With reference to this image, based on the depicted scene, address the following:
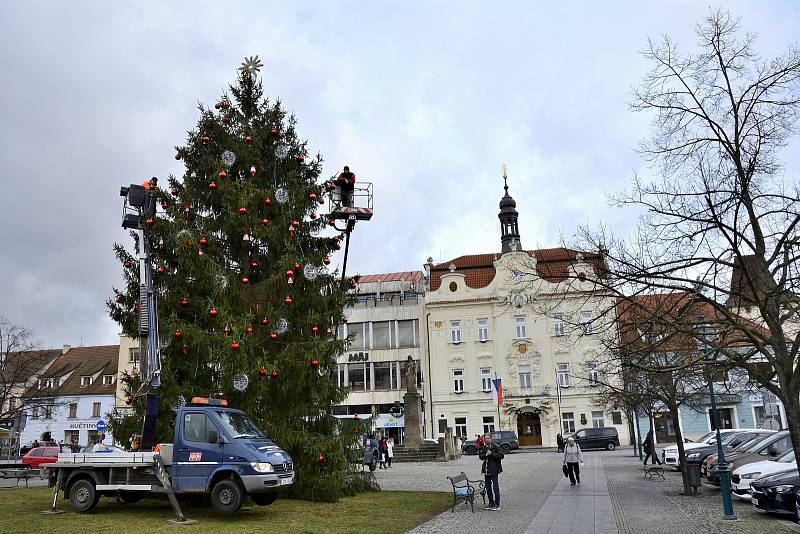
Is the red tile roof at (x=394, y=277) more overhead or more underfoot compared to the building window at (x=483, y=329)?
more overhead

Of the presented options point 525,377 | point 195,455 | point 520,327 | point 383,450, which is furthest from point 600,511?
point 520,327

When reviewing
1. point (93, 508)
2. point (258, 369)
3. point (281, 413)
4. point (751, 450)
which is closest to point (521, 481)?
point (751, 450)

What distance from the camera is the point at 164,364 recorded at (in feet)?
52.0

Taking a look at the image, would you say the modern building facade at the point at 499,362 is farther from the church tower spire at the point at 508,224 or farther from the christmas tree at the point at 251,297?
the christmas tree at the point at 251,297

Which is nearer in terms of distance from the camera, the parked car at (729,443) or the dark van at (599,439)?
the parked car at (729,443)

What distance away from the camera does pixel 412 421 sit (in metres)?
40.3

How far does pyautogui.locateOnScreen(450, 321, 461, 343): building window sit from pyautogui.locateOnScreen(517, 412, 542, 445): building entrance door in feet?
27.0

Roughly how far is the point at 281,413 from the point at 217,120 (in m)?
8.32

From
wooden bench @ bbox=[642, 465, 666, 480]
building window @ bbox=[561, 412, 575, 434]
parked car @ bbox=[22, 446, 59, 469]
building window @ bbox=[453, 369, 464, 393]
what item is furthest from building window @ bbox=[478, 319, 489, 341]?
parked car @ bbox=[22, 446, 59, 469]

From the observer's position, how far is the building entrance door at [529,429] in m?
54.2

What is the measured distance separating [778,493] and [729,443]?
12.0m

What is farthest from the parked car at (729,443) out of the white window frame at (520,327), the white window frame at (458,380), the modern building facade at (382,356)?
the modern building facade at (382,356)

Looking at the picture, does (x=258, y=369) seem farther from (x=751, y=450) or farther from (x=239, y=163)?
(x=751, y=450)

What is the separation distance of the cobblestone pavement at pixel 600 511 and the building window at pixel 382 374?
116ft
